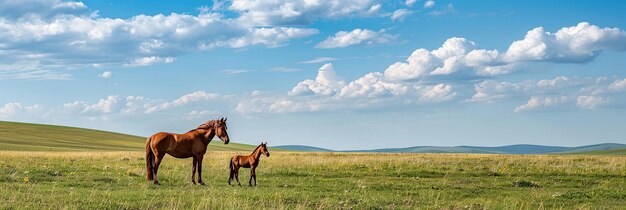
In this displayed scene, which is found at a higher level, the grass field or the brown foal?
the brown foal

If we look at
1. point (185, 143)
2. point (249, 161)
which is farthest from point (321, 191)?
point (185, 143)

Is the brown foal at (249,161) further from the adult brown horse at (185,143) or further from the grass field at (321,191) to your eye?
the adult brown horse at (185,143)

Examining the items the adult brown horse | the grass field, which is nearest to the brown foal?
the grass field

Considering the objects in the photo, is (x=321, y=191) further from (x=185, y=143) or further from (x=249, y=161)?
(x=185, y=143)

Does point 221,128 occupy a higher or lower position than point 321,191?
higher

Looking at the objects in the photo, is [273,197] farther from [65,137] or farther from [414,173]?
[65,137]

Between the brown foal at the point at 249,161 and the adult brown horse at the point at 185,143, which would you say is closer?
the brown foal at the point at 249,161

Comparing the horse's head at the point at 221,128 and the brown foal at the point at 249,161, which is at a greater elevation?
the horse's head at the point at 221,128

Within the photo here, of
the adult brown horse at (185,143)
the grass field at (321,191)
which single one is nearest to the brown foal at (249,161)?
the grass field at (321,191)

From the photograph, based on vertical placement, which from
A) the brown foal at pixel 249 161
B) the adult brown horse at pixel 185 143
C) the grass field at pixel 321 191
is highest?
the adult brown horse at pixel 185 143

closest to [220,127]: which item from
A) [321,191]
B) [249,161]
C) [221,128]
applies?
[221,128]

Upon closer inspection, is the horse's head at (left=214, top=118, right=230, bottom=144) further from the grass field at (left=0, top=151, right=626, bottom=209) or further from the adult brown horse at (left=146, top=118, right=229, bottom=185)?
the grass field at (left=0, top=151, right=626, bottom=209)

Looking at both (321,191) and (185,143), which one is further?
(185,143)

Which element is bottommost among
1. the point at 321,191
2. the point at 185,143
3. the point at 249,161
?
the point at 321,191
